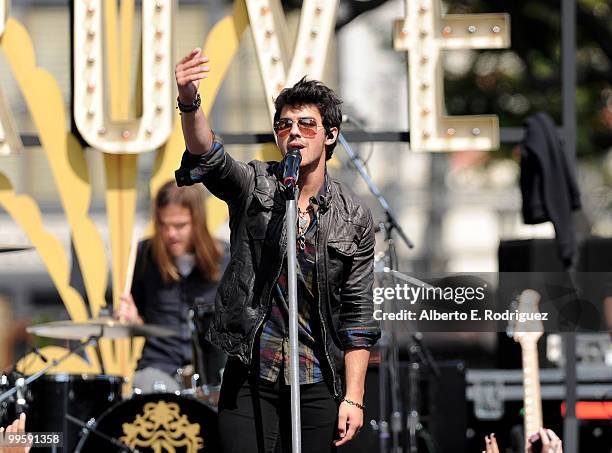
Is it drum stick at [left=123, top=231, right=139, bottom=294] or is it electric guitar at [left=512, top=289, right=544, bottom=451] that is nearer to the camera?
electric guitar at [left=512, top=289, right=544, bottom=451]

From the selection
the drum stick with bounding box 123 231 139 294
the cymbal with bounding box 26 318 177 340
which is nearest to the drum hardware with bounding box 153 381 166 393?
the cymbal with bounding box 26 318 177 340

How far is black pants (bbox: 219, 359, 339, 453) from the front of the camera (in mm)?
4887

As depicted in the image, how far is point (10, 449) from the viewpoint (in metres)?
6.34

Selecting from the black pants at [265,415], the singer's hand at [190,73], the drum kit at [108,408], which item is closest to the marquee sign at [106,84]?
the drum kit at [108,408]

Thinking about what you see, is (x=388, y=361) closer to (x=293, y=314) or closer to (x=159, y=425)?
(x=159, y=425)

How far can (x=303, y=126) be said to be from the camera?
4934mm

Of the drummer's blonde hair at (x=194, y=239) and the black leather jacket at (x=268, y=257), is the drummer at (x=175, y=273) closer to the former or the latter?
the drummer's blonde hair at (x=194, y=239)

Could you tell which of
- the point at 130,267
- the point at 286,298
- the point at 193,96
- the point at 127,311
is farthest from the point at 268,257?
the point at 130,267

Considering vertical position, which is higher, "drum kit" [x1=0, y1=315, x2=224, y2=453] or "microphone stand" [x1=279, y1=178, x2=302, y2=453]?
"microphone stand" [x1=279, y1=178, x2=302, y2=453]

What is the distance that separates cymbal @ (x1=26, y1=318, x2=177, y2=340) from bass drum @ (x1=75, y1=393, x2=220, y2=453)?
1.63ft

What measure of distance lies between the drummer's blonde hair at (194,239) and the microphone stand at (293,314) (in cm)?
356

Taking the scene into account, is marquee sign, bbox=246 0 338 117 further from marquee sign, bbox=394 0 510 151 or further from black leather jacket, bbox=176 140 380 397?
black leather jacket, bbox=176 140 380 397

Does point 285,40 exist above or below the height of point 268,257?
above

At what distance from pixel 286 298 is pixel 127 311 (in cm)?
332
